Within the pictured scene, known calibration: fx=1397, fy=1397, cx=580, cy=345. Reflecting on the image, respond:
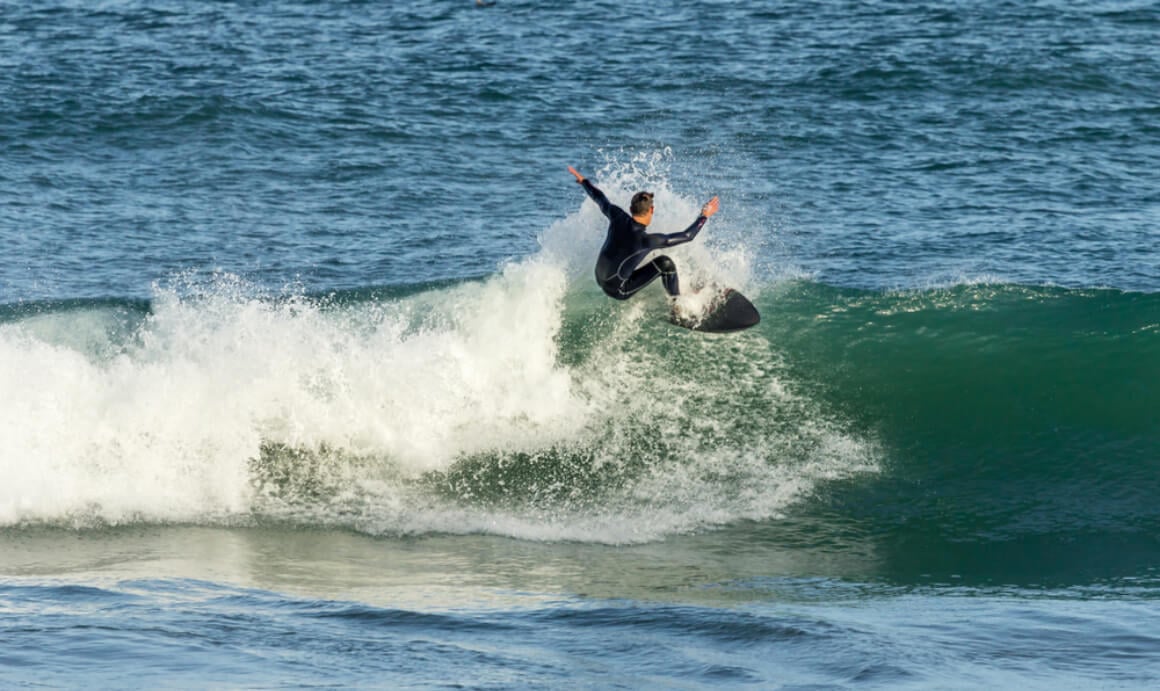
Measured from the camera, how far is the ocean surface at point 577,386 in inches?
342

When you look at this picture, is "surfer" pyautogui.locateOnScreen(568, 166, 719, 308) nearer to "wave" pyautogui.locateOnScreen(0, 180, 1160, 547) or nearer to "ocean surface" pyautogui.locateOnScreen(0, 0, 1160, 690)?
"ocean surface" pyautogui.locateOnScreen(0, 0, 1160, 690)

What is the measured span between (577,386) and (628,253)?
6.01ft

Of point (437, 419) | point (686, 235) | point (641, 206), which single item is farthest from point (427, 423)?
point (686, 235)

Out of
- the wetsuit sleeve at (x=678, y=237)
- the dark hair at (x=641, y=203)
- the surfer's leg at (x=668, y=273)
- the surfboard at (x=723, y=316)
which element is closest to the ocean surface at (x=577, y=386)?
the surfboard at (x=723, y=316)

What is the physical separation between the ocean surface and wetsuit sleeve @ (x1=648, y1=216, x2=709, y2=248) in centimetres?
141

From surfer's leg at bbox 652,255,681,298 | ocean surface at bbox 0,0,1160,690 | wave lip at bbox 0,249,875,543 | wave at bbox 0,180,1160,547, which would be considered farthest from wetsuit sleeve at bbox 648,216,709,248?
wave lip at bbox 0,249,875,543

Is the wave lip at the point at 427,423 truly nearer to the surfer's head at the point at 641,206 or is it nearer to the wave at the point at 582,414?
the wave at the point at 582,414

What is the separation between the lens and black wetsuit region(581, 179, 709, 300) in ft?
39.0

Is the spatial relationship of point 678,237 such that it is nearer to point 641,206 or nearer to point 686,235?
point 686,235

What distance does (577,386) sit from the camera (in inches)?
524

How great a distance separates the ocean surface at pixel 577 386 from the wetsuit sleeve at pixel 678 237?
1.41m

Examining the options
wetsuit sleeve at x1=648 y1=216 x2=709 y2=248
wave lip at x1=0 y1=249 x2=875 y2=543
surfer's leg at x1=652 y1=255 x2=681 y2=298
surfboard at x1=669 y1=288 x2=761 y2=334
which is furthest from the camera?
surfboard at x1=669 y1=288 x2=761 y2=334

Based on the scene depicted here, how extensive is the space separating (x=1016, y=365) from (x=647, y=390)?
3.76 meters

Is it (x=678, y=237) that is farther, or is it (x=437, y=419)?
(x=437, y=419)
